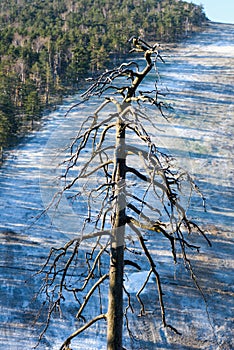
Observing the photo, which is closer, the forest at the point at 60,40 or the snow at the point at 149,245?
the snow at the point at 149,245

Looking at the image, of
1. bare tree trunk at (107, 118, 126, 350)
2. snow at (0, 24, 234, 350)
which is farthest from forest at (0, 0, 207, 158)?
bare tree trunk at (107, 118, 126, 350)

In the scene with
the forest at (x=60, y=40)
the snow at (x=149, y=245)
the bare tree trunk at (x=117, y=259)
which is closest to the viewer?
the bare tree trunk at (x=117, y=259)

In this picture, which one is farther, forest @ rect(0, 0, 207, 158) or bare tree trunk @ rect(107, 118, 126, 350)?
forest @ rect(0, 0, 207, 158)

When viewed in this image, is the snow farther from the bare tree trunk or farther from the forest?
the forest

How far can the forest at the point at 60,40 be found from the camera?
20.1 meters

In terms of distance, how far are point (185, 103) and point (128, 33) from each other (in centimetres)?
999

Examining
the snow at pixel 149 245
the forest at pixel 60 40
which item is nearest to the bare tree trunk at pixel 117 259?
the snow at pixel 149 245

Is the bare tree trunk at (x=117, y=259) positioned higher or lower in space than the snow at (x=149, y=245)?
higher

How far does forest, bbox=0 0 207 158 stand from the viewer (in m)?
20.1

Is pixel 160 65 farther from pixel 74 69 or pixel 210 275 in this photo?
pixel 210 275

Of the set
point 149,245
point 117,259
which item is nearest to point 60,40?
point 149,245

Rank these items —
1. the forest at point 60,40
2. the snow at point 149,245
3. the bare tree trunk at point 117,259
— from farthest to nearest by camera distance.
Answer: the forest at point 60,40 → the snow at point 149,245 → the bare tree trunk at point 117,259

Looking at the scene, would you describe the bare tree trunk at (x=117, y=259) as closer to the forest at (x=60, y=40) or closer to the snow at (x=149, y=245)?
the snow at (x=149, y=245)

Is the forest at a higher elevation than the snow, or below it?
higher
